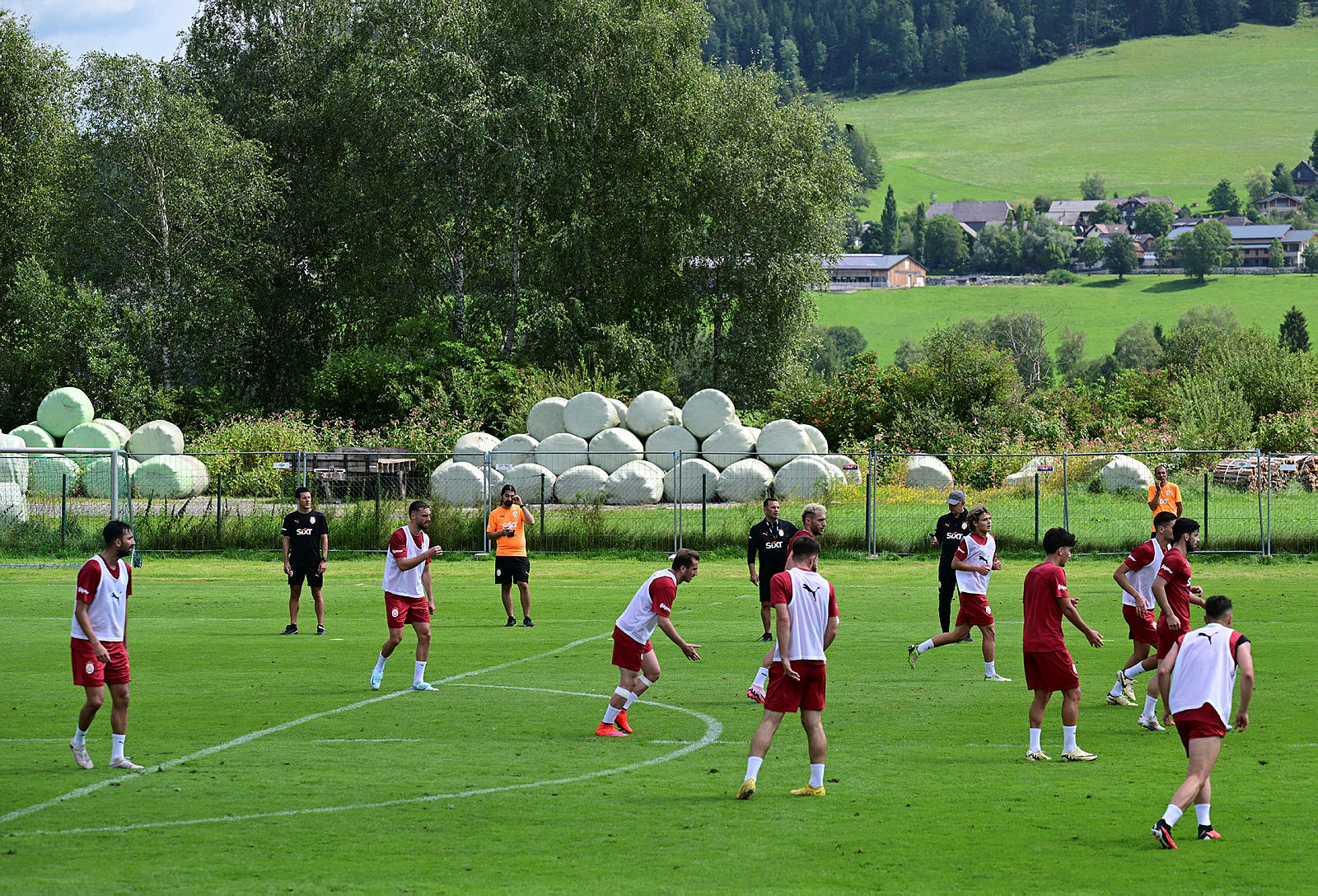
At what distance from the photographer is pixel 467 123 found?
46.4 meters

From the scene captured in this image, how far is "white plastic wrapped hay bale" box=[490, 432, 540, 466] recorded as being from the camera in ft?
123

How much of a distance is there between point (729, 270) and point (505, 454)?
683 inches

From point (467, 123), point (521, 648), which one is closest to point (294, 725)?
point (521, 648)

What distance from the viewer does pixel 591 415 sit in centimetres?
3791

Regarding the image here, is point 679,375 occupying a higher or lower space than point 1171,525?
higher

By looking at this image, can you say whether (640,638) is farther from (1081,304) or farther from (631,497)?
(1081,304)

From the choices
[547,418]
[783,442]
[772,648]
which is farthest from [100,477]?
[772,648]

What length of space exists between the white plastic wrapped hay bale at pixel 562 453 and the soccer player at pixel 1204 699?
28256mm

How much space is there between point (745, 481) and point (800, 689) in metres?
26.0

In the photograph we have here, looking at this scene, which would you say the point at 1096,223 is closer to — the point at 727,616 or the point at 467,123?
the point at 467,123

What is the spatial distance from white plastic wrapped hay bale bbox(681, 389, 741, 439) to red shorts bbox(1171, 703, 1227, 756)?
2905 cm

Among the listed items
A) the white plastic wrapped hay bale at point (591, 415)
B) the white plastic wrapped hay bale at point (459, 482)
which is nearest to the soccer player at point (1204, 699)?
the white plastic wrapped hay bale at point (459, 482)

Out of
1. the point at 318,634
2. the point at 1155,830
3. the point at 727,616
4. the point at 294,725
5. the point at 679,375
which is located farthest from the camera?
the point at 679,375

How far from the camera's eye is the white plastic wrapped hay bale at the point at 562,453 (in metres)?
36.7
